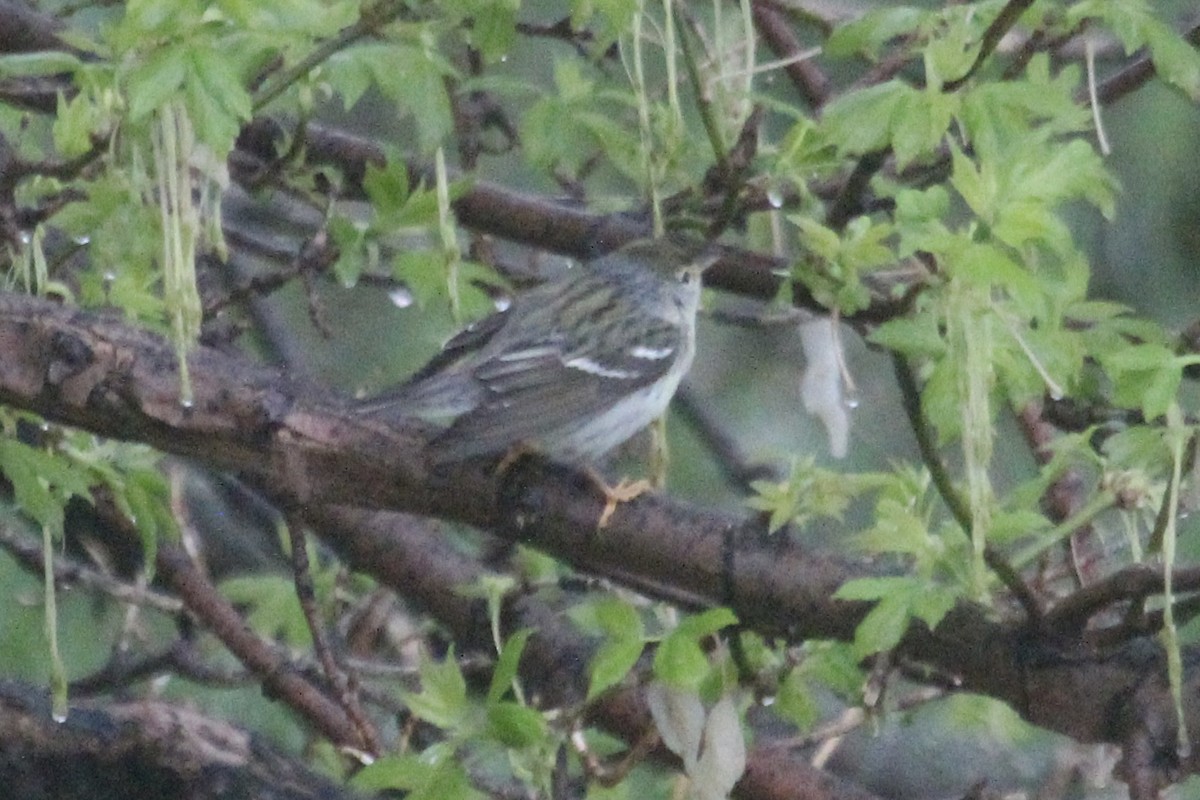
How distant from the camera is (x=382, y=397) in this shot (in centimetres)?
314

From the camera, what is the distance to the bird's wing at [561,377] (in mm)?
3463

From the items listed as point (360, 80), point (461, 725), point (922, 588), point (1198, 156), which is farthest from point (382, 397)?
point (1198, 156)

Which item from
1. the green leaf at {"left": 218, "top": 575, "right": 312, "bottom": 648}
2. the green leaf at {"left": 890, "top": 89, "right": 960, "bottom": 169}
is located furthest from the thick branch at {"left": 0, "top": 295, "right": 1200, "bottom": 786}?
the green leaf at {"left": 218, "top": 575, "right": 312, "bottom": 648}

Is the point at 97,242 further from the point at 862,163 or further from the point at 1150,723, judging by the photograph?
the point at 1150,723

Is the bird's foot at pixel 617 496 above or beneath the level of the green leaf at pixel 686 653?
beneath

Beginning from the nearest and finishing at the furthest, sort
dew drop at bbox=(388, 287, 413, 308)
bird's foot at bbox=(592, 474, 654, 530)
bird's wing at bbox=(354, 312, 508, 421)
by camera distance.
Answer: bird's foot at bbox=(592, 474, 654, 530), bird's wing at bbox=(354, 312, 508, 421), dew drop at bbox=(388, 287, 413, 308)

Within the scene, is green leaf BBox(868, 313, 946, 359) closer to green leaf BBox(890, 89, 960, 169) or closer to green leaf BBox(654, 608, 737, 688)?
green leaf BBox(890, 89, 960, 169)

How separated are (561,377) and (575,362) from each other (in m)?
0.12

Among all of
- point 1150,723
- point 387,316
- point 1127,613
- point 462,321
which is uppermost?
point 462,321

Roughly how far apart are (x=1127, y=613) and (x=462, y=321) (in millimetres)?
1213

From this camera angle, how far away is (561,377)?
156 inches

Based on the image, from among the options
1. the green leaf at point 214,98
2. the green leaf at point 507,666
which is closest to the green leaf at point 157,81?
the green leaf at point 214,98

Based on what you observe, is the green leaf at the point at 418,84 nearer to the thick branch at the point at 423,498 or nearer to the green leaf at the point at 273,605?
the thick branch at the point at 423,498

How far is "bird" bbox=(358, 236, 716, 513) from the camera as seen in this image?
11.3 ft
